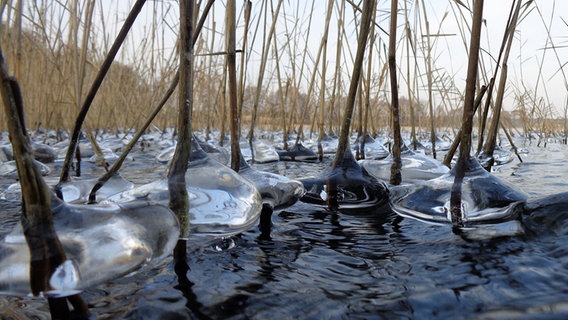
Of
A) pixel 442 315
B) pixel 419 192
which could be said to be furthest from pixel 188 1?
pixel 419 192

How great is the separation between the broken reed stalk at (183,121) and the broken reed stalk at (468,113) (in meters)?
0.49

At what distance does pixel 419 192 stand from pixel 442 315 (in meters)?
0.44

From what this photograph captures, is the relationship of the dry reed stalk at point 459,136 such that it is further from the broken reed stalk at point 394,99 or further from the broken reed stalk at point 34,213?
the broken reed stalk at point 34,213

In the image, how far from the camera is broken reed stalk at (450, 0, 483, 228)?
73cm

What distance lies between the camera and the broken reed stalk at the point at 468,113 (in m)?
0.73

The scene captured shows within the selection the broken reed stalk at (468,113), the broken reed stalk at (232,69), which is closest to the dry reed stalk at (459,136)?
the broken reed stalk at (468,113)

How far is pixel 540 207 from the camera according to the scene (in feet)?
2.68

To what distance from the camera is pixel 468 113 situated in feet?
2.49

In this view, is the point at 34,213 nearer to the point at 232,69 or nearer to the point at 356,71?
the point at 232,69

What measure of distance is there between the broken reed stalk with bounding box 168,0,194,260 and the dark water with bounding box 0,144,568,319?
0.11 metres

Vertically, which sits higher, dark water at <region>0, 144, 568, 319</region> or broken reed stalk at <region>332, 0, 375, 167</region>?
broken reed stalk at <region>332, 0, 375, 167</region>

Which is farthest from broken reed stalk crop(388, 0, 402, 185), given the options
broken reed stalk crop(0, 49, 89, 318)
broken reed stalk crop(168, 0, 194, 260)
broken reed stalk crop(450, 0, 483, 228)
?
broken reed stalk crop(0, 49, 89, 318)

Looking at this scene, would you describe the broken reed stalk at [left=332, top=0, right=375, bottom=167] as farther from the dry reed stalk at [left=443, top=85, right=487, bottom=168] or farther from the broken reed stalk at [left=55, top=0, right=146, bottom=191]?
the broken reed stalk at [left=55, top=0, right=146, bottom=191]

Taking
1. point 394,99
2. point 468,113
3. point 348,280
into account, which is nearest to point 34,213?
point 348,280
